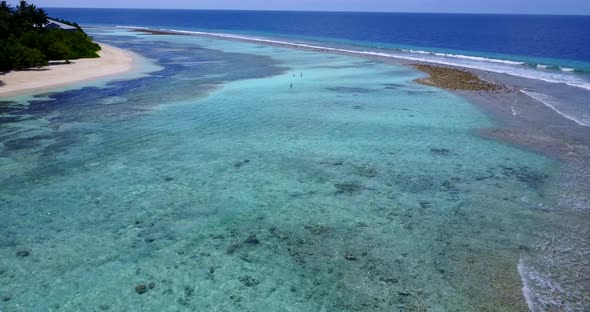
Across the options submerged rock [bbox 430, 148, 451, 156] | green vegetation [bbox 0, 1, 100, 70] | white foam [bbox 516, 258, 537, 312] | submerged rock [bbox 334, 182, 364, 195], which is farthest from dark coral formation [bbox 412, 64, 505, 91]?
green vegetation [bbox 0, 1, 100, 70]

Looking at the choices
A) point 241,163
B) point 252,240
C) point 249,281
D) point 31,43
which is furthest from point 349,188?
point 31,43

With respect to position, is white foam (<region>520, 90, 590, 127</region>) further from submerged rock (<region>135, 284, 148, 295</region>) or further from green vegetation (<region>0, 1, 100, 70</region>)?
green vegetation (<region>0, 1, 100, 70</region>)

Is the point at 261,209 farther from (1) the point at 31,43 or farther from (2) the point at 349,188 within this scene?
(1) the point at 31,43

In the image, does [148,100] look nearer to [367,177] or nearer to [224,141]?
[224,141]

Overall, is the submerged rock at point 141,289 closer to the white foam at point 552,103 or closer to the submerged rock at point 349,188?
the submerged rock at point 349,188

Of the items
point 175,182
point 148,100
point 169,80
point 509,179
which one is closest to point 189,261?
point 175,182

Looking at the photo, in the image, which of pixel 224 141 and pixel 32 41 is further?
pixel 32 41
